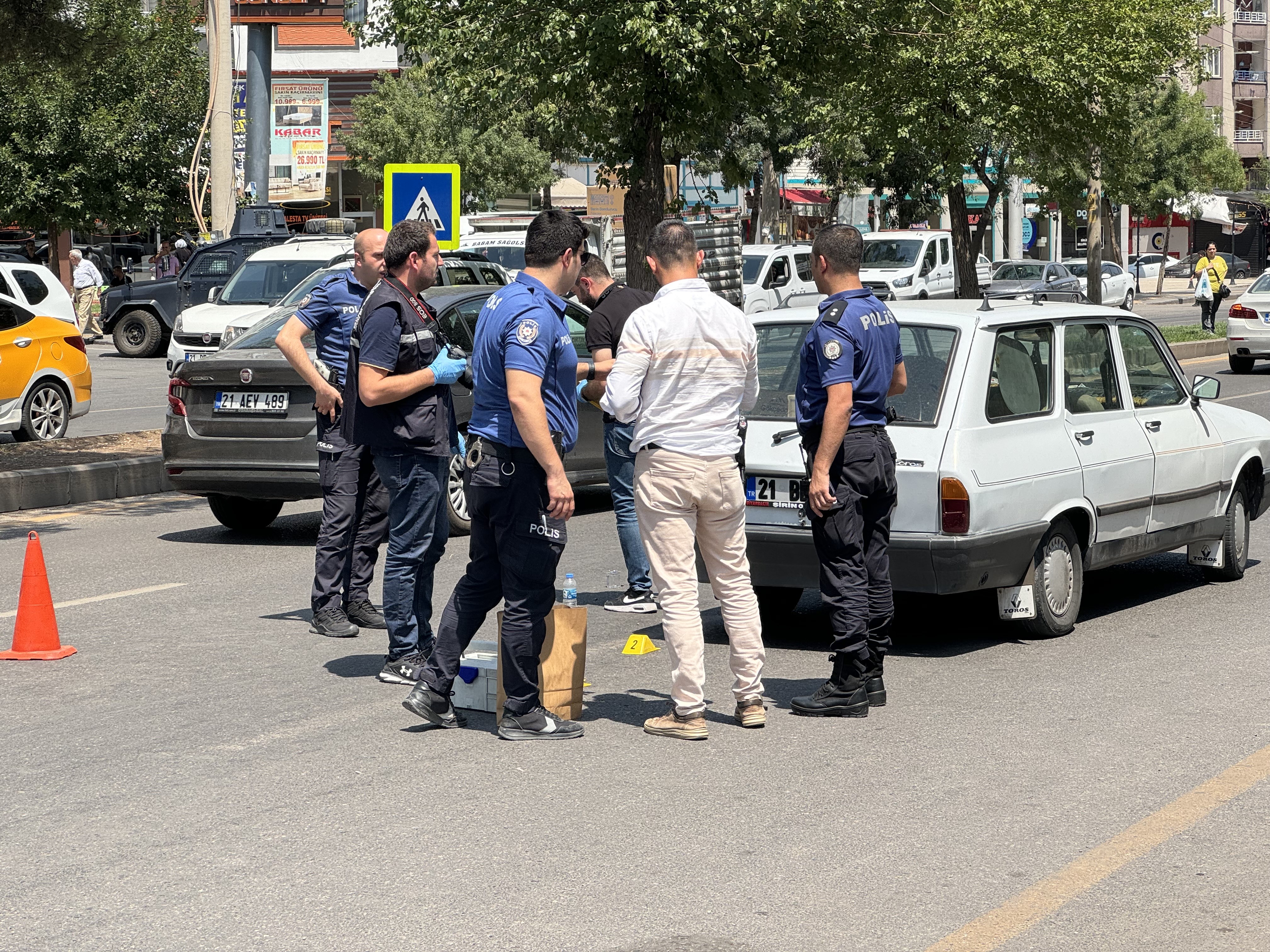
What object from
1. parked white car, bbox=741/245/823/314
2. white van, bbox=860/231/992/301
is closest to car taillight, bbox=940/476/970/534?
parked white car, bbox=741/245/823/314

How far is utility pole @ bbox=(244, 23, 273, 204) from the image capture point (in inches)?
1057

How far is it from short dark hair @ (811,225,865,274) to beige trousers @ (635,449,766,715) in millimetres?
860

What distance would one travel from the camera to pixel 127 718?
6.38m

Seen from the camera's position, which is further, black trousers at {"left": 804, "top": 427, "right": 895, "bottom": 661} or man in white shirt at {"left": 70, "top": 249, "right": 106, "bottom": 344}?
man in white shirt at {"left": 70, "top": 249, "right": 106, "bottom": 344}

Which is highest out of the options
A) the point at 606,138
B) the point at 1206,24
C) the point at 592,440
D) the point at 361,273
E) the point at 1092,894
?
the point at 1206,24

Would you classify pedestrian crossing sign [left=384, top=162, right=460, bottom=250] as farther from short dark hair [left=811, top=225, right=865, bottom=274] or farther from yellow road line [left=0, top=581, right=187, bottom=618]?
short dark hair [left=811, top=225, right=865, bottom=274]

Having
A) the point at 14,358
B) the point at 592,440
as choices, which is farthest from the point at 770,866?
the point at 14,358

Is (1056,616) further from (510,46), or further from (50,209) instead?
(50,209)

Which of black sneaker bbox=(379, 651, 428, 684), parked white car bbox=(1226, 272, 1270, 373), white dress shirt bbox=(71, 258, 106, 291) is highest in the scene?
white dress shirt bbox=(71, 258, 106, 291)

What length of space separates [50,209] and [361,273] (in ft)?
105

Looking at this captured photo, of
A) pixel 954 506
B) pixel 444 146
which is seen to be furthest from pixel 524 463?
pixel 444 146

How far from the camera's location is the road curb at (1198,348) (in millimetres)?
27125

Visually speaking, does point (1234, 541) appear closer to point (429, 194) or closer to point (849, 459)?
point (849, 459)

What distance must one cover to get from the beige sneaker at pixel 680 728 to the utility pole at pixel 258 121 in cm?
2225
